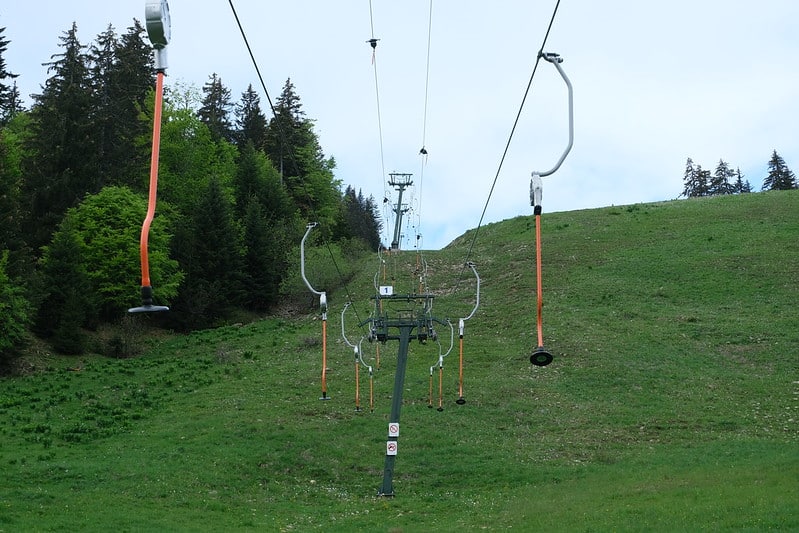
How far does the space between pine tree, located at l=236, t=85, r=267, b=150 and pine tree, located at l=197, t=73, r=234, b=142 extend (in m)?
1.59

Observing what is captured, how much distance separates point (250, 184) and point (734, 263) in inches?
1763

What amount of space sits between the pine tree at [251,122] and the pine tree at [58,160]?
36412 mm

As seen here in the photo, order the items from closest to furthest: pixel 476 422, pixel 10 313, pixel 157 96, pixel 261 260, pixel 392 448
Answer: pixel 157 96, pixel 392 448, pixel 476 422, pixel 10 313, pixel 261 260

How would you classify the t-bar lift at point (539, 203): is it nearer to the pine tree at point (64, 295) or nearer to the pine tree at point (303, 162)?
the pine tree at point (64, 295)

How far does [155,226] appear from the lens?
209ft

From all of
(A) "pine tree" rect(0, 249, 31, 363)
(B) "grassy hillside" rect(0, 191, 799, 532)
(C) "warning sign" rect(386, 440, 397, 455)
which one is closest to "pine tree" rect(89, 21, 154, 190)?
(B) "grassy hillside" rect(0, 191, 799, 532)

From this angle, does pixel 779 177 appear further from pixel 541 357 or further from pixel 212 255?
pixel 541 357

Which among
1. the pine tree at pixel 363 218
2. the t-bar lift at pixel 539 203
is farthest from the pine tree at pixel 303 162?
the t-bar lift at pixel 539 203

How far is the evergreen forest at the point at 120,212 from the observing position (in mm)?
52188

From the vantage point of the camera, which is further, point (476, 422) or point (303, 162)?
point (303, 162)

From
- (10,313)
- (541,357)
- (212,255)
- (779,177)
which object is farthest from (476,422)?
(779,177)

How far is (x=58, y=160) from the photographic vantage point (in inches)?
2435

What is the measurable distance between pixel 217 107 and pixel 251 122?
4419 mm

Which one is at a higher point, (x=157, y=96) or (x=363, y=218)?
(x=363, y=218)
